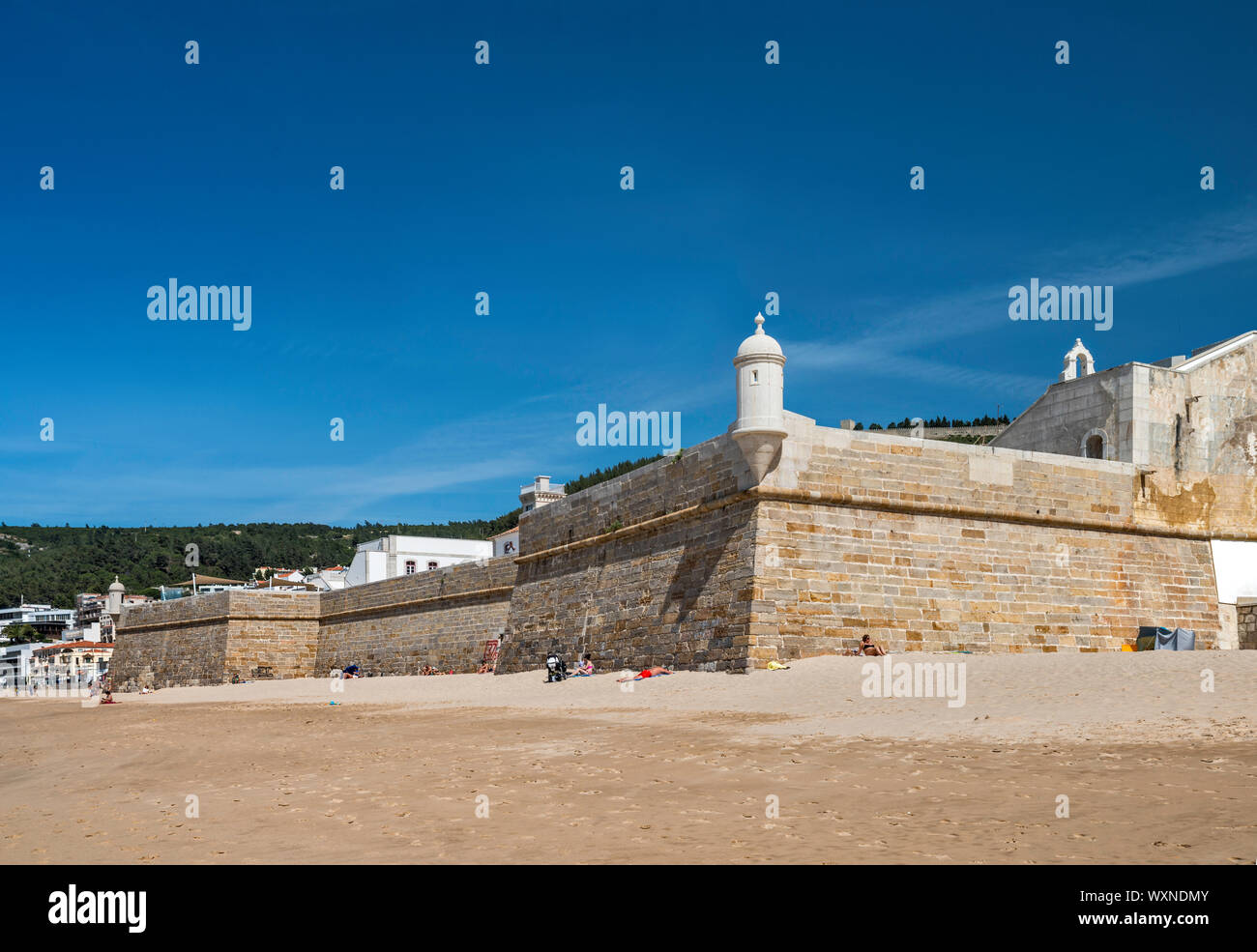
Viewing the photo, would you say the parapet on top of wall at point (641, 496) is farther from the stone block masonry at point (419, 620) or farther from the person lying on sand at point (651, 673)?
the stone block masonry at point (419, 620)

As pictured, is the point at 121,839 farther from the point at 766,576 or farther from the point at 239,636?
the point at 239,636

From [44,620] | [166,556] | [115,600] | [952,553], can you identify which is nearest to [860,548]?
[952,553]

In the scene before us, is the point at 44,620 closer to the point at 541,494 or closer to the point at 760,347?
the point at 541,494

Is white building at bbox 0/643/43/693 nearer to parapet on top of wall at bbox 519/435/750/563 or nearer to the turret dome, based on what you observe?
parapet on top of wall at bbox 519/435/750/563

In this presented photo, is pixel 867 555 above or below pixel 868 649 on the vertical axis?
above

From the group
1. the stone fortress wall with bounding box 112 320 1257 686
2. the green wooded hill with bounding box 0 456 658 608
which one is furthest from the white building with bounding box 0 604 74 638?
the stone fortress wall with bounding box 112 320 1257 686

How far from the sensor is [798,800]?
6.41 metres

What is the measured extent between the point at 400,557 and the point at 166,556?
247 feet

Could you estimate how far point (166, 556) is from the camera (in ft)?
390

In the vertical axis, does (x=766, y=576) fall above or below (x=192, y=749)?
above

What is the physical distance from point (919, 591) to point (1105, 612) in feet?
15.4

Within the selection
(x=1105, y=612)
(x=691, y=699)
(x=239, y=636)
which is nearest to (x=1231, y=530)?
(x=1105, y=612)

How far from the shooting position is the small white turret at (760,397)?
1720 centimetres
